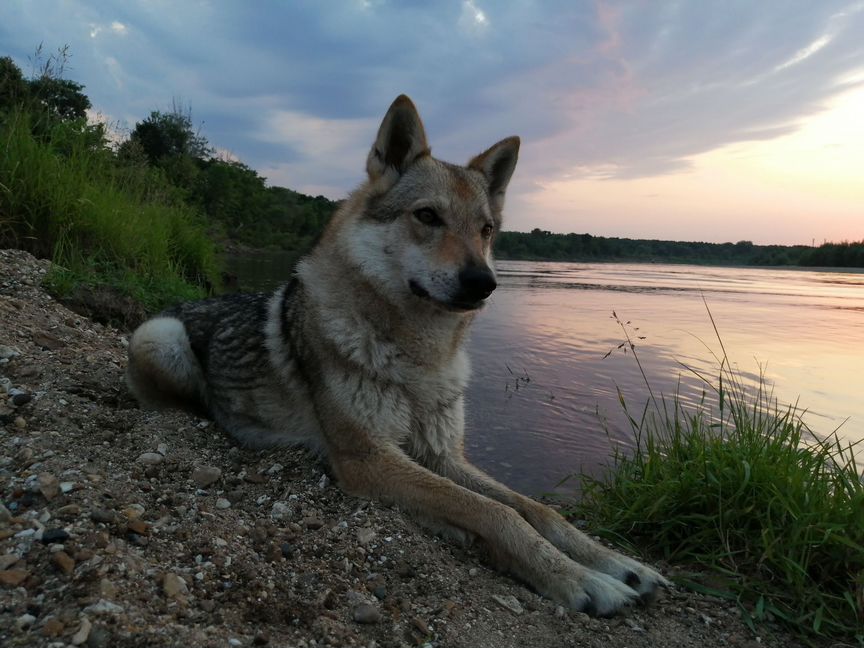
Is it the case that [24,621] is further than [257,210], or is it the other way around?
[257,210]

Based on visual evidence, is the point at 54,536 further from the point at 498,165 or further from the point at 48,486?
the point at 498,165

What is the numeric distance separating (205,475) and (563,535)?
1887 millimetres

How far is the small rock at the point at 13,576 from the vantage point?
1587 mm

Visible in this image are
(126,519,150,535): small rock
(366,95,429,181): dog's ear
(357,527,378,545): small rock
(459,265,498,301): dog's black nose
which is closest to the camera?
(126,519,150,535): small rock

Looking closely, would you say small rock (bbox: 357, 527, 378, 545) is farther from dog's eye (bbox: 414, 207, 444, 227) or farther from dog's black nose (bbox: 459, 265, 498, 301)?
dog's eye (bbox: 414, 207, 444, 227)

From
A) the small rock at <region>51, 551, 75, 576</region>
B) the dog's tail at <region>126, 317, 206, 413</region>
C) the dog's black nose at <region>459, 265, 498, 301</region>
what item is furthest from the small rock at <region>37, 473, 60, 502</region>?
the dog's black nose at <region>459, 265, 498, 301</region>

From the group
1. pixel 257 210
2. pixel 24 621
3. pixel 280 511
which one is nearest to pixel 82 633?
pixel 24 621

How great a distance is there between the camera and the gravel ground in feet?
5.34

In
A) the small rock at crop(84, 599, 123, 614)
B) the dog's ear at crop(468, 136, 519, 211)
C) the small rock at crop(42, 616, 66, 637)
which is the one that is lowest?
the small rock at crop(84, 599, 123, 614)

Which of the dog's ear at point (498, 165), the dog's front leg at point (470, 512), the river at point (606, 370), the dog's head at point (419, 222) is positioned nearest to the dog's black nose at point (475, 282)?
the dog's head at point (419, 222)

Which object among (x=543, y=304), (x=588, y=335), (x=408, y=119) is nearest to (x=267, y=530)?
(x=408, y=119)

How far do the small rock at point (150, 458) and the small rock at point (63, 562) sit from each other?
1088 mm

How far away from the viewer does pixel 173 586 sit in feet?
5.78

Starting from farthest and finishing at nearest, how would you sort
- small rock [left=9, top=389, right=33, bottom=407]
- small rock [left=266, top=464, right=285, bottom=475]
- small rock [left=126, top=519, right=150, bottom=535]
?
1. small rock [left=266, top=464, right=285, bottom=475]
2. small rock [left=9, top=389, right=33, bottom=407]
3. small rock [left=126, top=519, right=150, bottom=535]
